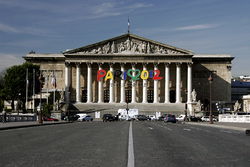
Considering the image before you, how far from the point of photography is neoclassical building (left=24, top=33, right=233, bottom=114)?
350 feet

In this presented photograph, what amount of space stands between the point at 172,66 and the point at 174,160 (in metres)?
98.7

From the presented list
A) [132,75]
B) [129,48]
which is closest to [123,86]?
[132,75]

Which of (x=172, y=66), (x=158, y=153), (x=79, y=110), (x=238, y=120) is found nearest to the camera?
(x=158, y=153)

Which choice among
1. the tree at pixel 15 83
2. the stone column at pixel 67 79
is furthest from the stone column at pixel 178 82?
the tree at pixel 15 83

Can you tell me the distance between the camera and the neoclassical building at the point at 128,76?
10662 centimetres

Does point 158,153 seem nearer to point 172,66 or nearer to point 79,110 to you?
point 79,110

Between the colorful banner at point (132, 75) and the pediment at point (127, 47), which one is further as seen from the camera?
the pediment at point (127, 47)

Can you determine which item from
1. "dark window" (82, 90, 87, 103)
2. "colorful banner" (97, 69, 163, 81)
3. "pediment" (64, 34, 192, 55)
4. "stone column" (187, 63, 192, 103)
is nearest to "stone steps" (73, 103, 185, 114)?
"stone column" (187, 63, 192, 103)

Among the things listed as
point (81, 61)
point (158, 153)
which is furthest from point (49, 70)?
point (158, 153)

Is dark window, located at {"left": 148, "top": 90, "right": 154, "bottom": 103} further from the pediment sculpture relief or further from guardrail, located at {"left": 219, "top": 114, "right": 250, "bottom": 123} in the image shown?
guardrail, located at {"left": 219, "top": 114, "right": 250, "bottom": 123}

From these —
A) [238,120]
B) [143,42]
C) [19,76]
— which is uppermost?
[143,42]

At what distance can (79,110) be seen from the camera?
4043 inches

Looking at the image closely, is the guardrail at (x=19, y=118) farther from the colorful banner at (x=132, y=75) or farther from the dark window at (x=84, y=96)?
the dark window at (x=84, y=96)

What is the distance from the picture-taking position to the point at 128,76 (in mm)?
112688
